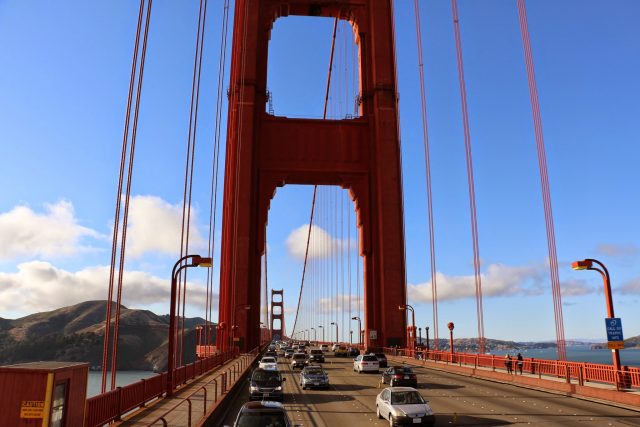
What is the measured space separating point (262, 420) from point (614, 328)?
53.5 ft

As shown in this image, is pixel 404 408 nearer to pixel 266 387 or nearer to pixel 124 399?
pixel 266 387

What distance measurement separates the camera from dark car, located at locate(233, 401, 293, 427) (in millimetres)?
10188

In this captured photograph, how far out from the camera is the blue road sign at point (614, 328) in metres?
20.2

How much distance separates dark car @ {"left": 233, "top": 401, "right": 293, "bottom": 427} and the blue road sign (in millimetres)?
15654

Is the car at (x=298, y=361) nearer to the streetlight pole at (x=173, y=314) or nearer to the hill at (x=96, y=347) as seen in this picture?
the streetlight pole at (x=173, y=314)

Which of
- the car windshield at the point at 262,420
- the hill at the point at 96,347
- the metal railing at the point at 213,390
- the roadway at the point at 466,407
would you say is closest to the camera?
the car windshield at the point at 262,420

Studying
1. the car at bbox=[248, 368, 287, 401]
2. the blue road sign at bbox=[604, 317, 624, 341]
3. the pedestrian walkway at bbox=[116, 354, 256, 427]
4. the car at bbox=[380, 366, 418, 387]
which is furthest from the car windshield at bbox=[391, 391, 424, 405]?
the blue road sign at bbox=[604, 317, 624, 341]

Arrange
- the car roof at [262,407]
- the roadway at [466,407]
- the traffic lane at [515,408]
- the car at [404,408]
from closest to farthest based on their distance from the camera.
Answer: the car roof at [262,407], the car at [404,408], the roadway at [466,407], the traffic lane at [515,408]

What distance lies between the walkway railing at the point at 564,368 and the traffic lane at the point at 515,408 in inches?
59.2

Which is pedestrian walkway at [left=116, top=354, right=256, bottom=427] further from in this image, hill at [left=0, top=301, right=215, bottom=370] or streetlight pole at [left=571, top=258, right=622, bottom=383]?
hill at [left=0, top=301, right=215, bottom=370]

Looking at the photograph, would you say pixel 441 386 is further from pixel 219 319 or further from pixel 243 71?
pixel 243 71

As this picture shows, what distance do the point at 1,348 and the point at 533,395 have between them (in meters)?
184

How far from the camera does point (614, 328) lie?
2033cm

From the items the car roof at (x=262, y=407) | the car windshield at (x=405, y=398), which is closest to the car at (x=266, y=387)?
the car windshield at (x=405, y=398)
